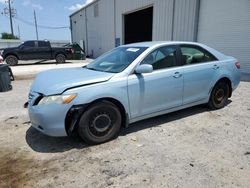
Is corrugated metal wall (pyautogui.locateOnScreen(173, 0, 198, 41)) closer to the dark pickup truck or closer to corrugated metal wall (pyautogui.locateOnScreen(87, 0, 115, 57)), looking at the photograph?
the dark pickup truck

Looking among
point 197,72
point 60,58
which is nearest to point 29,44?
point 60,58

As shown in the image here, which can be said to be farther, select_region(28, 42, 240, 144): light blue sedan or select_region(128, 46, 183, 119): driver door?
select_region(128, 46, 183, 119): driver door

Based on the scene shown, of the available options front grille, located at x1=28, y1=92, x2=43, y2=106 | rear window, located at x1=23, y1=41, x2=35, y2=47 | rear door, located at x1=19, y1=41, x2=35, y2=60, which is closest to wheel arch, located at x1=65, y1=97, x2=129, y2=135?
front grille, located at x1=28, y1=92, x2=43, y2=106

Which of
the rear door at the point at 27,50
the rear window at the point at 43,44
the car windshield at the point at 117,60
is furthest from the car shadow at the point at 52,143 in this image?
the rear window at the point at 43,44

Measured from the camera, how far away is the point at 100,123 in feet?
11.4

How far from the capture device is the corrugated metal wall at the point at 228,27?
9508 millimetres

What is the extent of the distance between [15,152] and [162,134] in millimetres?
2408

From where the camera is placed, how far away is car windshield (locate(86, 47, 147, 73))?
153 inches

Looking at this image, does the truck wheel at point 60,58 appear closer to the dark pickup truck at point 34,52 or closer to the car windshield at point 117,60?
the dark pickup truck at point 34,52

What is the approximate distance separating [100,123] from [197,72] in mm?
2277

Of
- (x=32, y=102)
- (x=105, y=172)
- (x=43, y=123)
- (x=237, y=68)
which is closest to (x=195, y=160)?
(x=105, y=172)

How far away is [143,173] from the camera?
2.77 meters

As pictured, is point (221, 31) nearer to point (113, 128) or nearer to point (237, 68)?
point (237, 68)

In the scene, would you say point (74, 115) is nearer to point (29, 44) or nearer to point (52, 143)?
point (52, 143)
